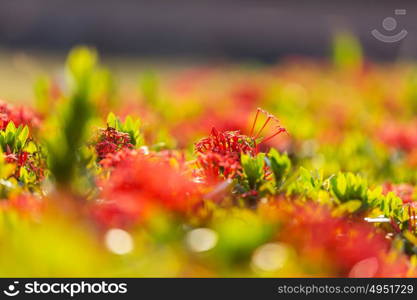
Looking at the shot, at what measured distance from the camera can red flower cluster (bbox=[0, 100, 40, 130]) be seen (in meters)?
1.62

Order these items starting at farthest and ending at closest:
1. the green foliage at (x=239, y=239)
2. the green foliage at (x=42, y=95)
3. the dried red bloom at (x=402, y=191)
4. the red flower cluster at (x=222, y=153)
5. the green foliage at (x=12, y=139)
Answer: the green foliage at (x=42, y=95), the dried red bloom at (x=402, y=191), the green foliage at (x=12, y=139), the red flower cluster at (x=222, y=153), the green foliage at (x=239, y=239)

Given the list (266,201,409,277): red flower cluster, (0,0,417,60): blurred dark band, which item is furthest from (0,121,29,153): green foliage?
(0,0,417,60): blurred dark band

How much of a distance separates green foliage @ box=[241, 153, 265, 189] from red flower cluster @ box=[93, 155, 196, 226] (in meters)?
0.20

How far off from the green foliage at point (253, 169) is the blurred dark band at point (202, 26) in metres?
10.1

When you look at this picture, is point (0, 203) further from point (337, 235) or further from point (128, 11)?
point (128, 11)

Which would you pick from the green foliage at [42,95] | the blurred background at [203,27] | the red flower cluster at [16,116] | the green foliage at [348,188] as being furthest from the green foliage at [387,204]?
the blurred background at [203,27]

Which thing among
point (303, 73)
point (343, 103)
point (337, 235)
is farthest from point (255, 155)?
point (303, 73)

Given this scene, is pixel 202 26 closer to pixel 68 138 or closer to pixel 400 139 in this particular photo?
pixel 400 139

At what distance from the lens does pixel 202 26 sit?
1260 centimetres

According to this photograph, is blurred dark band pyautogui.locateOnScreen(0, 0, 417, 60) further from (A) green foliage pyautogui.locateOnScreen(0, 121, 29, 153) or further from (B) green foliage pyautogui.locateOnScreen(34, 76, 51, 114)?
(A) green foliage pyautogui.locateOnScreen(0, 121, 29, 153)

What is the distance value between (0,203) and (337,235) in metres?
0.60

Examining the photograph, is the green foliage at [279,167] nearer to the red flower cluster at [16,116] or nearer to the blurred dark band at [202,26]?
the red flower cluster at [16,116]

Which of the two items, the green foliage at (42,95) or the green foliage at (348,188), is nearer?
A: the green foliage at (348,188)

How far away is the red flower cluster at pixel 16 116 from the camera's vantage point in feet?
5.33
